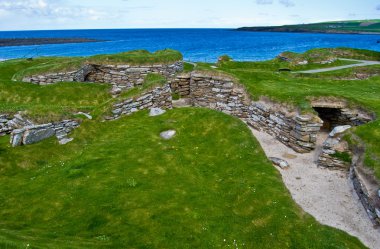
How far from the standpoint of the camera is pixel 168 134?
22.8 metres

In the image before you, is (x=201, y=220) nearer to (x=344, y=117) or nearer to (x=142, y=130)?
(x=142, y=130)

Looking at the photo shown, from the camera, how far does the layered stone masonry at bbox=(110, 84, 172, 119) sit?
82.4ft

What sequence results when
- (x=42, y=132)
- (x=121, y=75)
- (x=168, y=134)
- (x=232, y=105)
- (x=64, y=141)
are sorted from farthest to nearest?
→ (x=121, y=75), (x=232, y=105), (x=168, y=134), (x=64, y=141), (x=42, y=132)

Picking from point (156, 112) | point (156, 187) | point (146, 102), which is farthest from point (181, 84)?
point (156, 187)

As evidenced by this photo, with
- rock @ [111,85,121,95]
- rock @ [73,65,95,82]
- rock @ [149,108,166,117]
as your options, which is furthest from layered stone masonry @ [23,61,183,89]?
rock @ [149,108,166,117]

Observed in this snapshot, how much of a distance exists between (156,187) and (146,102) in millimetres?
A: 11460

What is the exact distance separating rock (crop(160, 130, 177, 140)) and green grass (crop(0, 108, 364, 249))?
391 mm

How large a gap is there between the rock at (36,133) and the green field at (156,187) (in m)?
0.58

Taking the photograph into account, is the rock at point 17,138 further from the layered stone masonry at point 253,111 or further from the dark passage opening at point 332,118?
the dark passage opening at point 332,118

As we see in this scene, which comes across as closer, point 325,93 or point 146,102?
point 325,93

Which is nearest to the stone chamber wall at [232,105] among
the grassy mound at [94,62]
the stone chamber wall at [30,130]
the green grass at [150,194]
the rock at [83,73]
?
the green grass at [150,194]

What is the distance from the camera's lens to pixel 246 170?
18531 millimetres

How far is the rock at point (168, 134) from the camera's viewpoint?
22.5 meters

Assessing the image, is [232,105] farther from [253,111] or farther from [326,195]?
[326,195]
